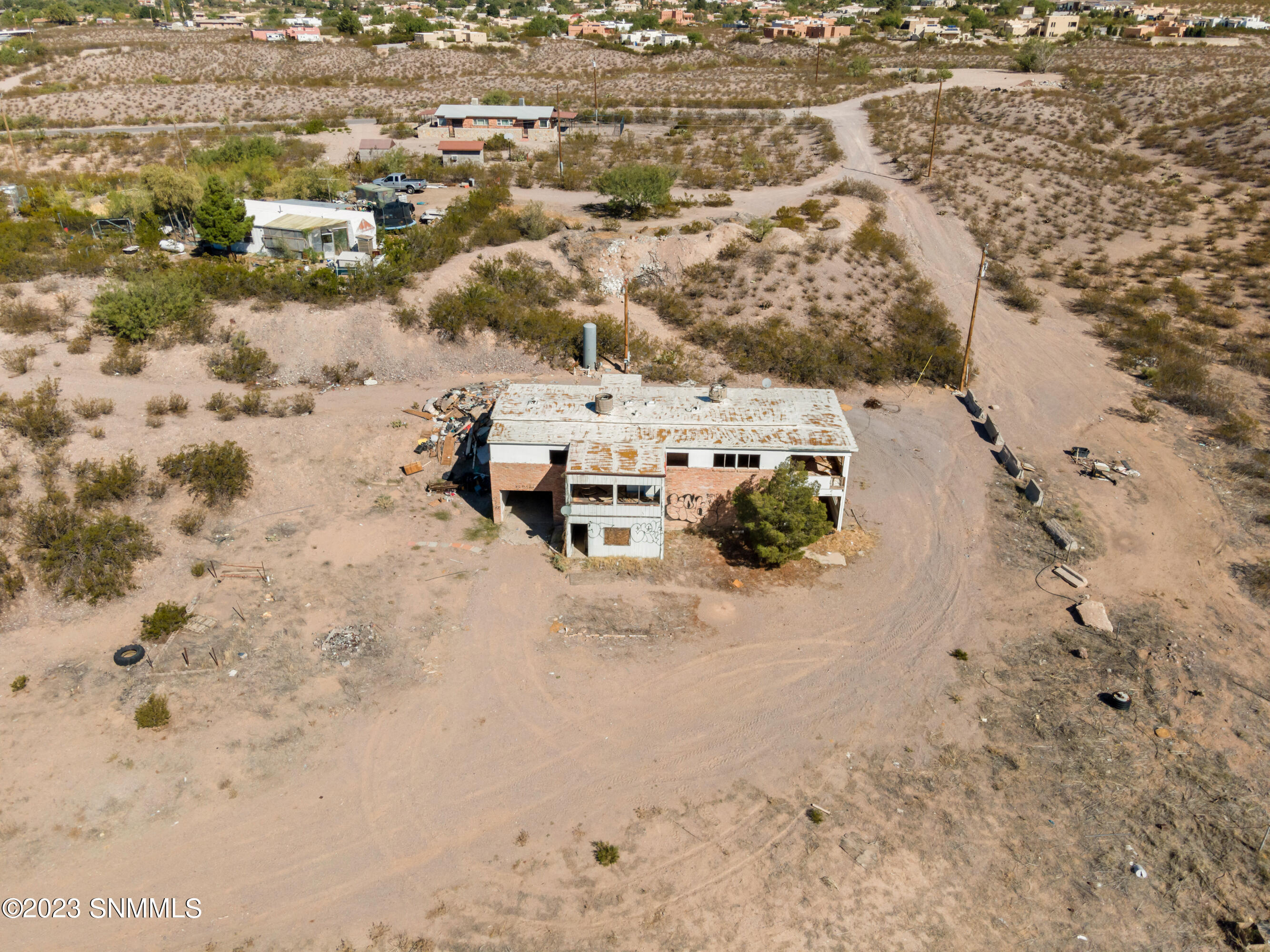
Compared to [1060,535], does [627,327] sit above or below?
above

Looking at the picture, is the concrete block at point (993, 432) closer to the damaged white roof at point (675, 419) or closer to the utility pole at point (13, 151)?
the damaged white roof at point (675, 419)

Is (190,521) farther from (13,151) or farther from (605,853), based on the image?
(13,151)

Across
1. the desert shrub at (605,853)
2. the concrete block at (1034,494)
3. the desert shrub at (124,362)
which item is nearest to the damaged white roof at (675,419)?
the concrete block at (1034,494)

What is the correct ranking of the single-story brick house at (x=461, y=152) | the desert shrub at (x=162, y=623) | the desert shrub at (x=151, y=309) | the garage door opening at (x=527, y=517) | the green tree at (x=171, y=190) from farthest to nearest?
1. the single-story brick house at (x=461, y=152)
2. the green tree at (x=171, y=190)
3. the desert shrub at (x=151, y=309)
4. the garage door opening at (x=527, y=517)
5. the desert shrub at (x=162, y=623)

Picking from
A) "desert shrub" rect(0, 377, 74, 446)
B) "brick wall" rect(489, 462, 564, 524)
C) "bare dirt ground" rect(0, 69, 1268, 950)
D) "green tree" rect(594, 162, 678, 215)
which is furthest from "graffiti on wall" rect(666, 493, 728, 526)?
"green tree" rect(594, 162, 678, 215)

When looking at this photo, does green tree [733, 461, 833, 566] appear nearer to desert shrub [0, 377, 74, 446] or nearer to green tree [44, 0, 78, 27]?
desert shrub [0, 377, 74, 446]

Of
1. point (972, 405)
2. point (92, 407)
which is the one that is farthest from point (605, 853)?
point (972, 405)
